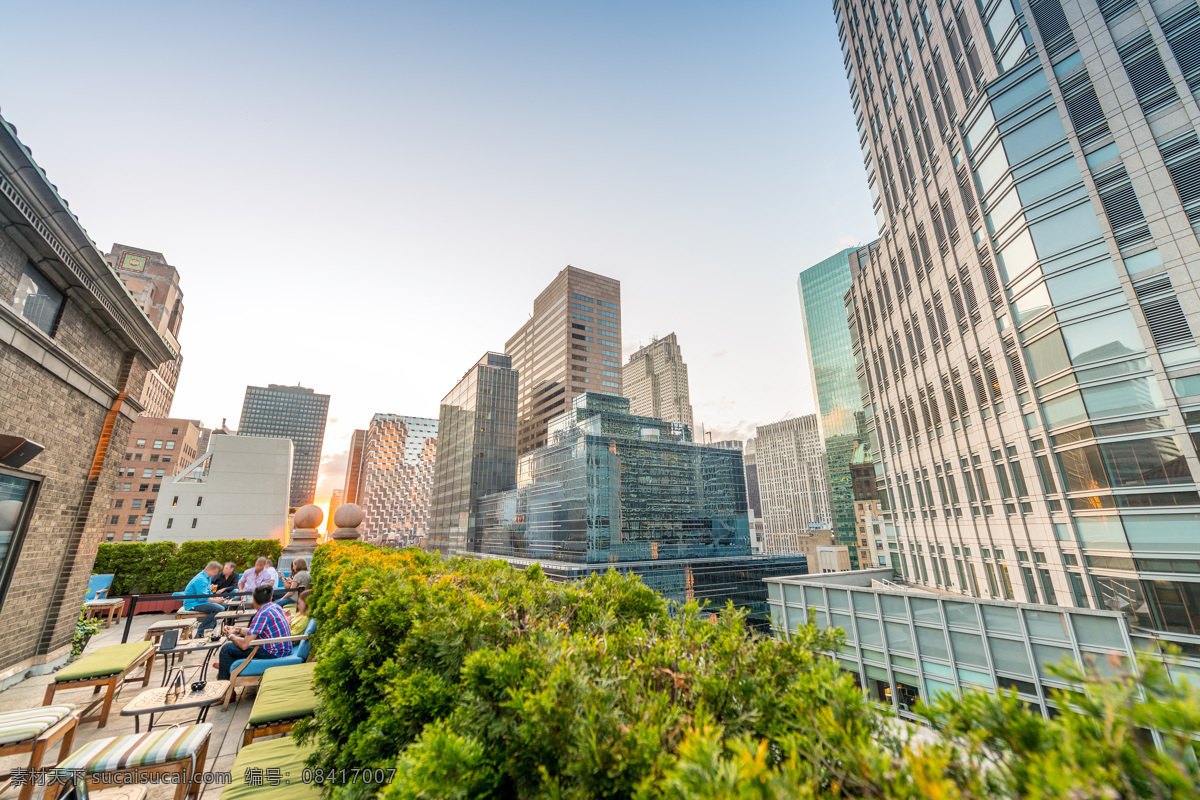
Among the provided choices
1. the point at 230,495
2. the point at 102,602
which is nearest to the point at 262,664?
the point at 102,602

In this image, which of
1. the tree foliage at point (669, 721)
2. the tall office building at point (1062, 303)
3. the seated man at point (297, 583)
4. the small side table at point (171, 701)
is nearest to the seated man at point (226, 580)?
the seated man at point (297, 583)

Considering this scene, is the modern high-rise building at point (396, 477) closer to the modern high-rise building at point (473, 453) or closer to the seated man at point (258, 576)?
the modern high-rise building at point (473, 453)

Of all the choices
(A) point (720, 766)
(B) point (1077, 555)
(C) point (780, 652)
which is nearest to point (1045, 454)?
(B) point (1077, 555)

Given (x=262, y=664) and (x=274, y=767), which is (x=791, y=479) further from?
(x=274, y=767)

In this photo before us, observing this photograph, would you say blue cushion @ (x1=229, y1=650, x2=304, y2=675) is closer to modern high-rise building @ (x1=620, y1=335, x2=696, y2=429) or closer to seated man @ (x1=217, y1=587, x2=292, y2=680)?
seated man @ (x1=217, y1=587, x2=292, y2=680)

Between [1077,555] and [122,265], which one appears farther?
[122,265]

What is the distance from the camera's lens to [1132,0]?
16.3 meters

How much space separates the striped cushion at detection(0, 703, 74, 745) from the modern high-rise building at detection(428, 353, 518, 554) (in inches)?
3300

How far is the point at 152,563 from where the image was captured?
16422mm

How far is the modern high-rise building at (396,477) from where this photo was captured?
167m

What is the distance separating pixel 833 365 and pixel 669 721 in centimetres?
12344

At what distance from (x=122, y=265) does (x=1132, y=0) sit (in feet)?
391

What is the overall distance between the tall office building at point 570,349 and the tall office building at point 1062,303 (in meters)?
77.5

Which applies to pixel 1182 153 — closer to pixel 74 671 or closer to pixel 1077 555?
pixel 1077 555
